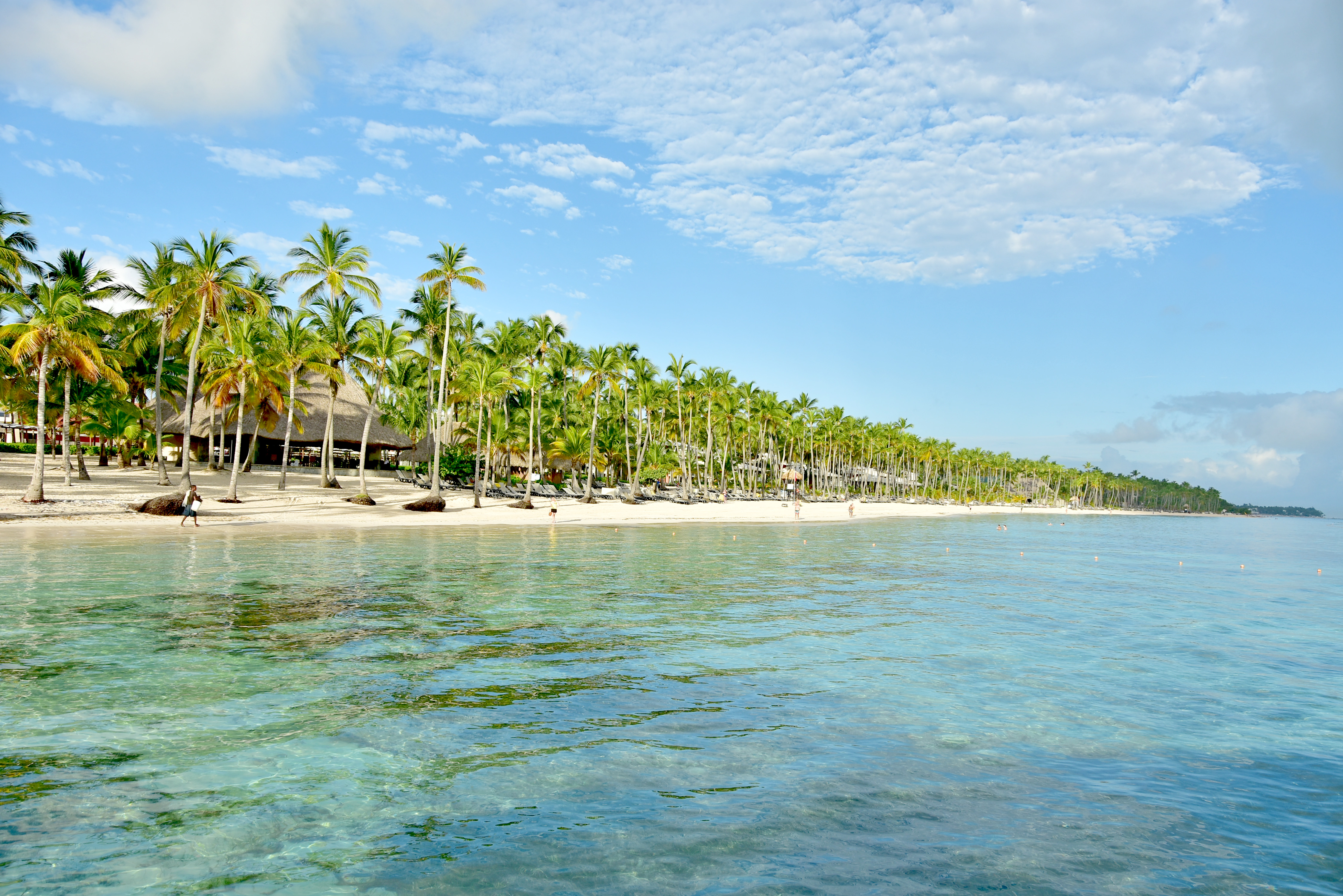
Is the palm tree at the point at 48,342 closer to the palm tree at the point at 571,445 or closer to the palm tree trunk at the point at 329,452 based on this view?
the palm tree trunk at the point at 329,452

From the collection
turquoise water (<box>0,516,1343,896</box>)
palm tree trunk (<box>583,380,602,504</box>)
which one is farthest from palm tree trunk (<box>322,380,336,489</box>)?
turquoise water (<box>0,516,1343,896</box>)

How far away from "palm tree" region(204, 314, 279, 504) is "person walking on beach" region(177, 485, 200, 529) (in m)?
3.77

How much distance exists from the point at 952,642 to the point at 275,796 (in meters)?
11.8

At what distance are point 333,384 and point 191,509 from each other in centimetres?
1886

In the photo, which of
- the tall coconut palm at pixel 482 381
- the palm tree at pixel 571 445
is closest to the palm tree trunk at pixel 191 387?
the tall coconut palm at pixel 482 381

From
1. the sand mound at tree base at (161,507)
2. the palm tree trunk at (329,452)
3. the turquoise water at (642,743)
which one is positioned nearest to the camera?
the turquoise water at (642,743)

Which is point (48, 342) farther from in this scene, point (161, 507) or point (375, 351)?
point (375, 351)

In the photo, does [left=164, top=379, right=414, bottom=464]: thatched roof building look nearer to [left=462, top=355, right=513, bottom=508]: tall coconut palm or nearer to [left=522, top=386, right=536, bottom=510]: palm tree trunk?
[left=522, top=386, right=536, bottom=510]: palm tree trunk

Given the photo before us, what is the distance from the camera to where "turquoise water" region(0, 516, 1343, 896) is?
5.75 m

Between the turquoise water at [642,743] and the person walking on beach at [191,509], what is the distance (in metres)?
15.4

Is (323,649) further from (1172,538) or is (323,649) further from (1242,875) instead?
(1172,538)

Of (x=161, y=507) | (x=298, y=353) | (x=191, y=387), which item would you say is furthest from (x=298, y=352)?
(x=161, y=507)

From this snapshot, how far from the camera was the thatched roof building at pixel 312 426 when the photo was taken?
6278cm

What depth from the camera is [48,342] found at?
33.2 meters
